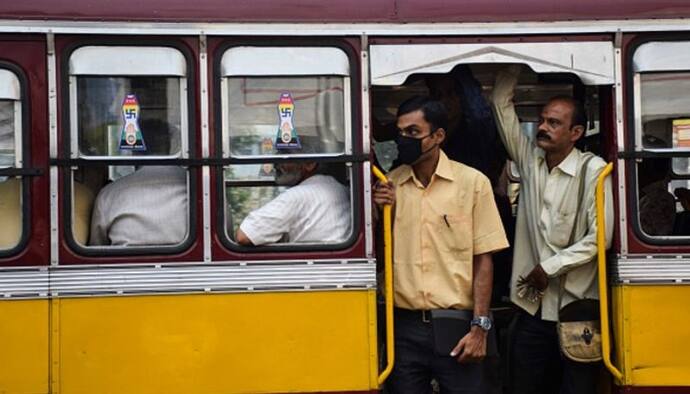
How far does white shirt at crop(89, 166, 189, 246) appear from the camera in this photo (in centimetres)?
533

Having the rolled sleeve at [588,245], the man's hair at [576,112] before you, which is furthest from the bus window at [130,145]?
the man's hair at [576,112]

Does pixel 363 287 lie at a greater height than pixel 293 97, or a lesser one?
lesser

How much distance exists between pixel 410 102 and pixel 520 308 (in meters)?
1.27

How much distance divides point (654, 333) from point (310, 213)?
187 cm

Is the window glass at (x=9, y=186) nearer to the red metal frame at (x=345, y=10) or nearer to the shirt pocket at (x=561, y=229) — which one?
the red metal frame at (x=345, y=10)

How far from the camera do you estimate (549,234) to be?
554 centimetres

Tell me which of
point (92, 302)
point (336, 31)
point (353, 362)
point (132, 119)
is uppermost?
point (336, 31)

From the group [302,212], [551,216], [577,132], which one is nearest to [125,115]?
[302,212]

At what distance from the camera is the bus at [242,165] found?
205 inches

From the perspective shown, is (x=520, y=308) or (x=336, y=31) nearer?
(x=336, y=31)

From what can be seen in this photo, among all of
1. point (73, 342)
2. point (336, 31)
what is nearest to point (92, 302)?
point (73, 342)

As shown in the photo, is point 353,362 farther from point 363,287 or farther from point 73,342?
point 73,342

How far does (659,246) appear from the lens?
5453 millimetres

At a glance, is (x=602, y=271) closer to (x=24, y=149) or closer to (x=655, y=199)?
(x=655, y=199)
